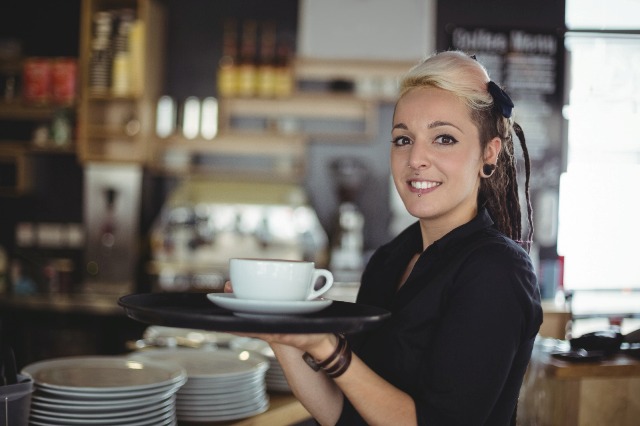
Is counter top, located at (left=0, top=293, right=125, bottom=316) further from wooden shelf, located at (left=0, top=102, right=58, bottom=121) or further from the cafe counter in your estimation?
the cafe counter

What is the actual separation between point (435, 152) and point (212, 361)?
727mm

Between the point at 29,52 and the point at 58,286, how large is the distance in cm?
188

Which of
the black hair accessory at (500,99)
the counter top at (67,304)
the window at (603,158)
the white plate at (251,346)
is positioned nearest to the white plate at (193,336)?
the white plate at (251,346)

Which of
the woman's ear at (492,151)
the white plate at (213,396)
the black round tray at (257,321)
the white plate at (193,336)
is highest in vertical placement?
the woman's ear at (492,151)

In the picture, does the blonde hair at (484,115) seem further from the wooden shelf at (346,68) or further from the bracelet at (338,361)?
the wooden shelf at (346,68)

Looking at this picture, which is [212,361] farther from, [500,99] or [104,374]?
[500,99]

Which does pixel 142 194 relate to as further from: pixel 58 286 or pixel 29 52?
pixel 29 52

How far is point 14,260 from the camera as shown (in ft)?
17.9

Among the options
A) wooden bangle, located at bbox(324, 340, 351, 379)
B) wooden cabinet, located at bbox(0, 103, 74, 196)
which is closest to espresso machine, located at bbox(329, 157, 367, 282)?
wooden cabinet, located at bbox(0, 103, 74, 196)

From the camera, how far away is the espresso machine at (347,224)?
16.8 feet

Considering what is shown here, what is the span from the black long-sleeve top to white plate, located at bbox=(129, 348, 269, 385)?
11.4 inches

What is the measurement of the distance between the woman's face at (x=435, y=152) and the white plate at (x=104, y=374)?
59 centimetres

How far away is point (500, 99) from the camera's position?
1432 mm

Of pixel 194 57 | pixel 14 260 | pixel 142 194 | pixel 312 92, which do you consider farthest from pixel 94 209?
pixel 312 92
